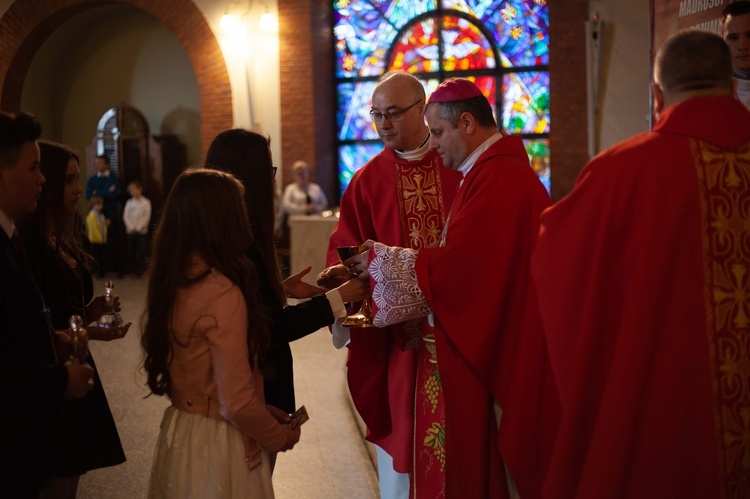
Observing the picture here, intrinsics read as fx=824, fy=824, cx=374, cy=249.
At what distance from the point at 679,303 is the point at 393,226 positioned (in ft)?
4.51

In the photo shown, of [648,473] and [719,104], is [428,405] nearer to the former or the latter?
[648,473]

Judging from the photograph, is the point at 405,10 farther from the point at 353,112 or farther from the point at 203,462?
the point at 203,462

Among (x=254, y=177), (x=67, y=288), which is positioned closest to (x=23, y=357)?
(x=67, y=288)

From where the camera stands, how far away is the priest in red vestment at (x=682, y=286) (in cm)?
200

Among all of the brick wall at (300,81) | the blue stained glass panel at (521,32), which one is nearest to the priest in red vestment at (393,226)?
the brick wall at (300,81)

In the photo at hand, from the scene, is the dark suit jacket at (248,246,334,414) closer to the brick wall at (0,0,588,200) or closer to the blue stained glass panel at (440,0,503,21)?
the brick wall at (0,0,588,200)

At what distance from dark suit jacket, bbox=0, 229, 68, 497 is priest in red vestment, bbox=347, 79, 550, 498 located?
3.45ft

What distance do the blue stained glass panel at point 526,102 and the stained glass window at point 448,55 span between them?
14 mm

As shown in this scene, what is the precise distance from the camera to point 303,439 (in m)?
4.76

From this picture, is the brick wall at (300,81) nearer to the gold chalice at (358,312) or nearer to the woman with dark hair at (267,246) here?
the gold chalice at (358,312)

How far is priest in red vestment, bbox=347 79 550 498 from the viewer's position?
2.46m

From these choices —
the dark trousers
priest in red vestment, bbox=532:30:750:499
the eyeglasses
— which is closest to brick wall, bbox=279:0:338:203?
the dark trousers

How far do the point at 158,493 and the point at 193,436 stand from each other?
0.20 meters

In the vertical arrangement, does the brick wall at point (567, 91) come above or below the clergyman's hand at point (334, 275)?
above
